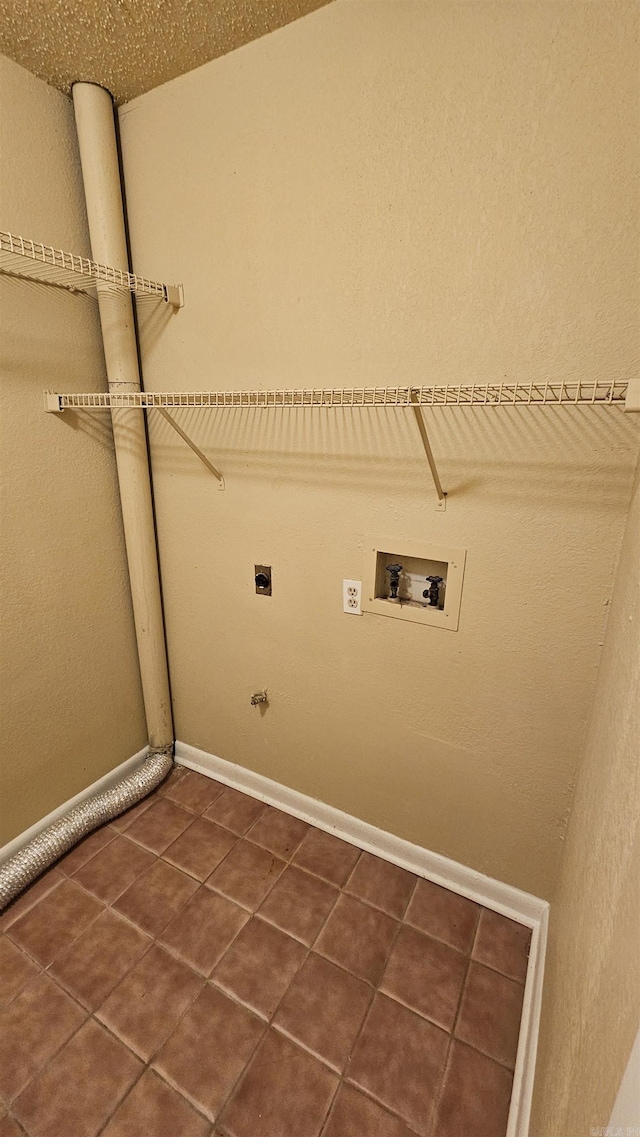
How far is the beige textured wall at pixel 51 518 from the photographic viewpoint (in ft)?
4.57

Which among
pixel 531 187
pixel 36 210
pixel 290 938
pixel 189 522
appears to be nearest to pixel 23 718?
pixel 189 522

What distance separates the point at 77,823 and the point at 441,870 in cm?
129

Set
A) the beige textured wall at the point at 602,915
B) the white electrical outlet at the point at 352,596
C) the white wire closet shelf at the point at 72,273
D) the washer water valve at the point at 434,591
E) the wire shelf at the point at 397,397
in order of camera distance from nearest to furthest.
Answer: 1. the beige textured wall at the point at 602,915
2. the wire shelf at the point at 397,397
3. the white wire closet shelf at the point at 72,273
4. the washer water valve at the point at 434,591
5. the white electrical outlet at the point at 352,596

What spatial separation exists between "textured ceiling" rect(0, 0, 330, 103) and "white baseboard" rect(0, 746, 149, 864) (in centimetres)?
231

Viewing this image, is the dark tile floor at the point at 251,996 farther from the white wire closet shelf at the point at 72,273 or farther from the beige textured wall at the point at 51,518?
the white wire closet shelf at the point at 72,273

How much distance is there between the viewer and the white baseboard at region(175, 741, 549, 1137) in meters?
1.13

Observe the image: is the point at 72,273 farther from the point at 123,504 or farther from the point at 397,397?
the point at 397,397

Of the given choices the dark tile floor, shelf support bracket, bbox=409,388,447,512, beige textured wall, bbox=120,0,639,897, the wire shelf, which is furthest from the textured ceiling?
the dark tile floor

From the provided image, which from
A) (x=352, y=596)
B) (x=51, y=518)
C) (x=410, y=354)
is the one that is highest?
(x=410, y=354)

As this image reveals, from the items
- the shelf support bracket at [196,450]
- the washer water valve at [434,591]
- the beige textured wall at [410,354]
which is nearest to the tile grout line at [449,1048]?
the beige textured wall at [410,354]

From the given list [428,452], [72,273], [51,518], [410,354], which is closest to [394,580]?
[428,452]

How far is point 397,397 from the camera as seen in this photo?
1152mm

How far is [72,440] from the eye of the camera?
1.60 metres

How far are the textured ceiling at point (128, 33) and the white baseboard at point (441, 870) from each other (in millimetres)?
2314
